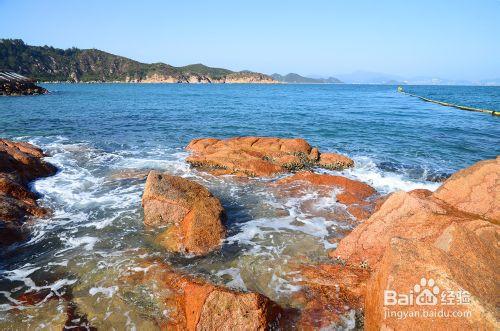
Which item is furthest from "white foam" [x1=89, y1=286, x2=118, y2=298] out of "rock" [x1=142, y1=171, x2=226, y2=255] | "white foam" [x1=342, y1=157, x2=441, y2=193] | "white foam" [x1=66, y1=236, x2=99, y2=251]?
→ "white foam" [x1=342, y1=157, x2=441, y2=193]

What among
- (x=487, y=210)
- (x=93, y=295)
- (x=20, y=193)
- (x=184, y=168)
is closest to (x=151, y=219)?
(x=93, y=295)

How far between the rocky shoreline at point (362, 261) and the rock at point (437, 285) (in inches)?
0.6

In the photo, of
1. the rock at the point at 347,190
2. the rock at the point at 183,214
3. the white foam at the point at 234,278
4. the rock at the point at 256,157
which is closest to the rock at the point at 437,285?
the white foam at the point at 234,278

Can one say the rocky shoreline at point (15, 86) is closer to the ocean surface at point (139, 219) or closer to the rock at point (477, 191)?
the ocean surface at point (139, 219)

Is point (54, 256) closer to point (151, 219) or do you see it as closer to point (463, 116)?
point (151, 219)

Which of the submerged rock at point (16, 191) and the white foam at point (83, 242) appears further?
the submerged rock at point (16, 191)

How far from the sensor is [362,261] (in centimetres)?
729

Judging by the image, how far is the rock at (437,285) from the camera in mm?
4262

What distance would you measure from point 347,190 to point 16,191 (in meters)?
12.2

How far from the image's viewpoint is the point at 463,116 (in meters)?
38.1

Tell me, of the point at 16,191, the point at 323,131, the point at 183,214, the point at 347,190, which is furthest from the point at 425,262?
the point at 323,131

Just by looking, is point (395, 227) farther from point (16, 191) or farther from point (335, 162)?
point (16, 191)

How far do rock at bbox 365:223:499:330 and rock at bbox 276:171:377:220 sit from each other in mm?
5068

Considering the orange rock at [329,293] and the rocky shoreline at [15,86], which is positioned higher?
the rocky shoreline at [15,86]
